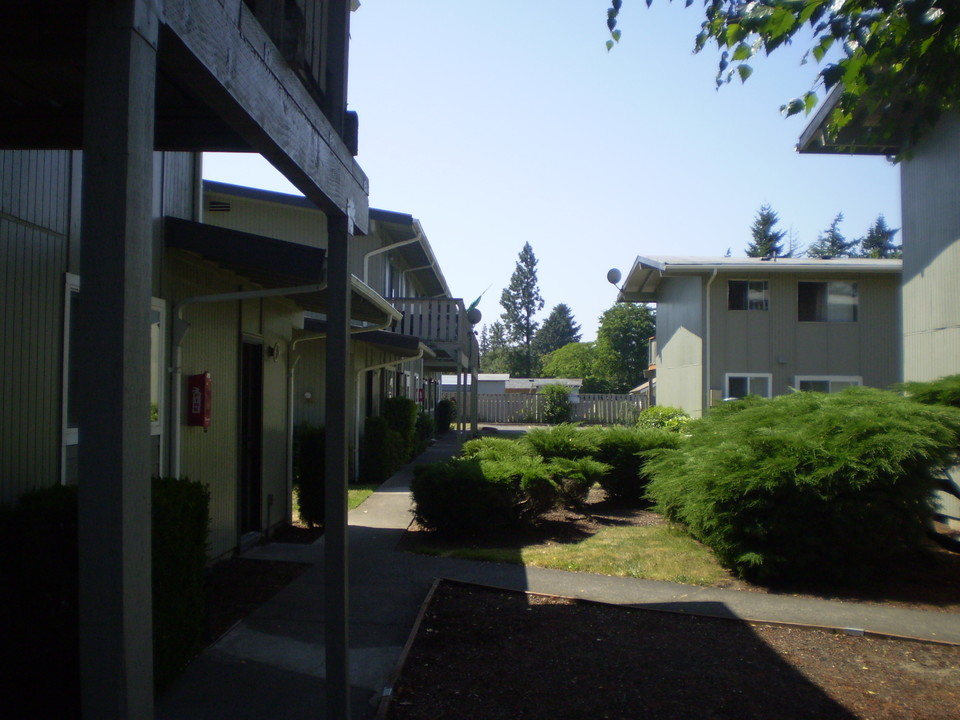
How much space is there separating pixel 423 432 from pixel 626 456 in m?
11.9

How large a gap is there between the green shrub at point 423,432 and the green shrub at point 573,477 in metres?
9.83

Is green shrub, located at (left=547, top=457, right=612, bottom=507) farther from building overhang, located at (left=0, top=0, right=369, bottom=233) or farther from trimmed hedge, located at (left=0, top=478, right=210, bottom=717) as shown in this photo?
trimmed hedge, located at (left=0, top=478, right=210, bottom=717)

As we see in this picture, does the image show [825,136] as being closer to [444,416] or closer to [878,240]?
[444,416]

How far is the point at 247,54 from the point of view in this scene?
2787 mm

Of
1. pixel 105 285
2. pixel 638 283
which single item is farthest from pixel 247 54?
pixel 638 283

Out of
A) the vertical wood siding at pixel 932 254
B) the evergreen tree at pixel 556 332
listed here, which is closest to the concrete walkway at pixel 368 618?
the vertical wood siding at pixel 932 254

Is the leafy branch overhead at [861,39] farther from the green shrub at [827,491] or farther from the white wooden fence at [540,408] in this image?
the white wooden fence at [540,408]

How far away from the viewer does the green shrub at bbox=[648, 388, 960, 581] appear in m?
7.71

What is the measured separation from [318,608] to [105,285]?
4987mm

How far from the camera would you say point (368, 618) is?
6242 millimetres

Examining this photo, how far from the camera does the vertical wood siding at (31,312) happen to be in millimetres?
4305

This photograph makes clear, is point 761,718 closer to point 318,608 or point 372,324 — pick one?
point 318,608

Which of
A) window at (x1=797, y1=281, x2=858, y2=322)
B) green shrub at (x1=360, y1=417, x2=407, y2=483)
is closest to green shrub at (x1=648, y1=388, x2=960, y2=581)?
green shrub at (x1=360, y1=417, x2=407, y2=483)

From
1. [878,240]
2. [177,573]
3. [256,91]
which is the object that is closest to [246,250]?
[177,573]
